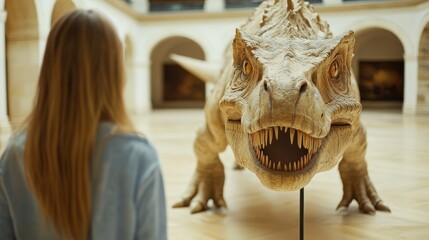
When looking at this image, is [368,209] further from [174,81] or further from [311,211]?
[174,81]

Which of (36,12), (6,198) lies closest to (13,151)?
(6,198)

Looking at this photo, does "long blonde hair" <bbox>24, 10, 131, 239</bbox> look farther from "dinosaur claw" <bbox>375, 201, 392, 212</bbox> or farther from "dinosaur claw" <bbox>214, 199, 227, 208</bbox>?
"dinosaur claw" <bbox>375, 201, 392, 212</bbox>

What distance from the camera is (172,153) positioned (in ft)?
27.8

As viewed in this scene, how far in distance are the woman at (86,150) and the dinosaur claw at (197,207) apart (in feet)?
9.30

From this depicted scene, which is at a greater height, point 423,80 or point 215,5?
point 215,5

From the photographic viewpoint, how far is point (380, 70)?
26.4m

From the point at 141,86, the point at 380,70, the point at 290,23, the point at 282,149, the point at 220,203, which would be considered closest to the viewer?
the point at 282,149

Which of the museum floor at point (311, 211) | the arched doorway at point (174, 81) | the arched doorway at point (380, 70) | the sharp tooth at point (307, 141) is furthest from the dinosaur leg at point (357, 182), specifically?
the arched doorway at point (174, 81)

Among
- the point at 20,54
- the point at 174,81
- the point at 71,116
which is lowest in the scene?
the point at 174,81

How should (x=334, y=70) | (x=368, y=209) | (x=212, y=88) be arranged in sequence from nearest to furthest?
1. (x=334, y=70)
2. (x=368, y=209)
3. (x=212, y=88)

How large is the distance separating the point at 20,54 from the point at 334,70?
40.1ft

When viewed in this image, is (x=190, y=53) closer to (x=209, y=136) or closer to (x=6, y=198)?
(x=209, y=136)

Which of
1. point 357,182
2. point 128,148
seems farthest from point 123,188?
point 357,182

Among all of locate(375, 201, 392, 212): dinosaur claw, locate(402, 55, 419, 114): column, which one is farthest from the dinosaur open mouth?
locate(402, 55, 419, 114): column
